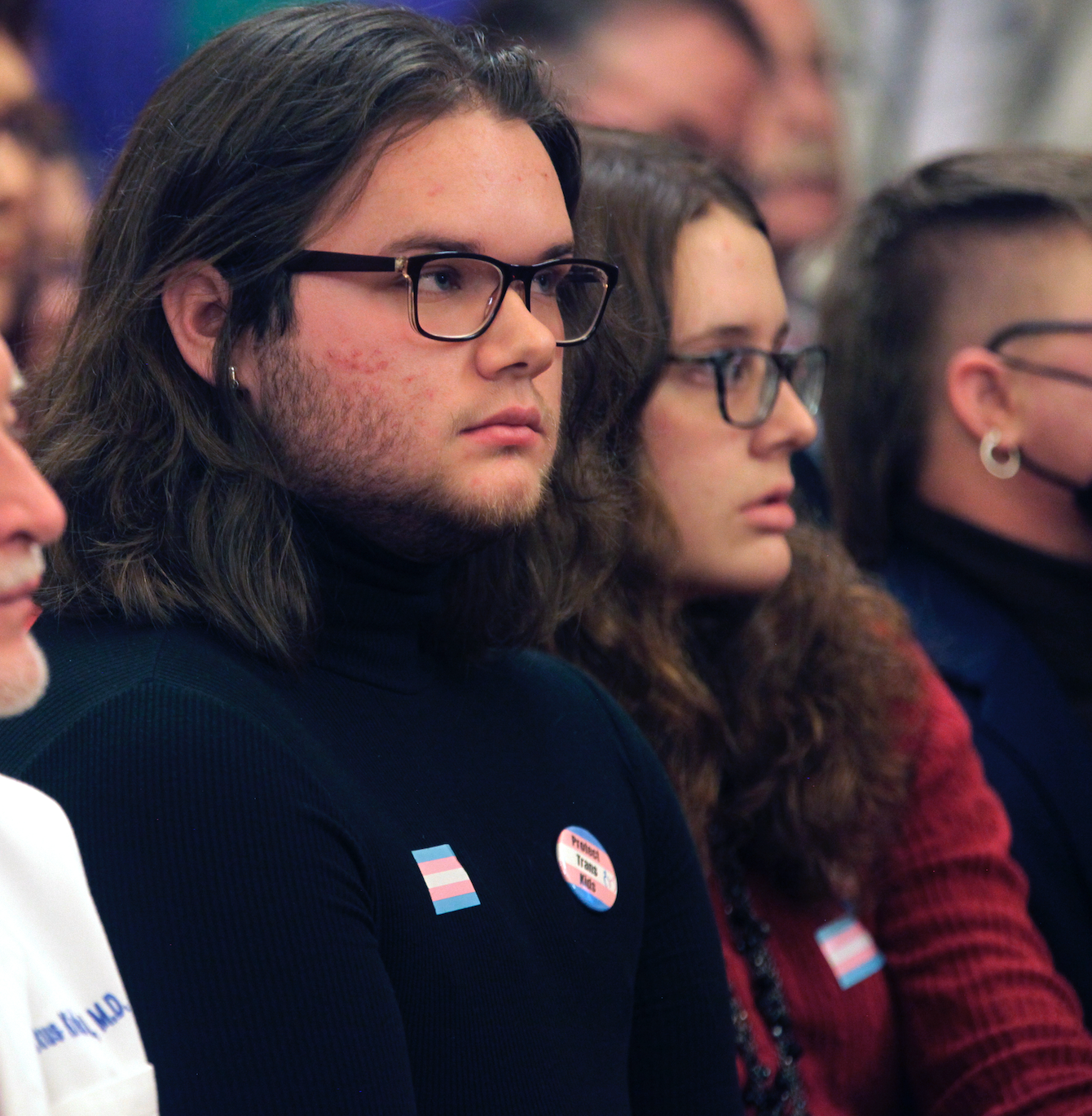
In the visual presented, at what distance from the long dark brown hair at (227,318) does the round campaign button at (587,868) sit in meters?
0.39

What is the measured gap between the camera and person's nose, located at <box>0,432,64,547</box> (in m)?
1.00

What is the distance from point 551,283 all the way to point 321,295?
1.10 feet

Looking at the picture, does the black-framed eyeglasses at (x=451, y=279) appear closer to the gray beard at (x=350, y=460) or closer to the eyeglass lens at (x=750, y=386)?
the gray beard at (x=350, y=460)

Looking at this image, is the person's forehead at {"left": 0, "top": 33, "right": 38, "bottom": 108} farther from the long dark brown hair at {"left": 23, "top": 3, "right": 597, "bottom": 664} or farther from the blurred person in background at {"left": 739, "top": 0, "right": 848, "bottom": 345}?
the blurred person in background at {"left": 739, "top": 0, "right": 848, "bottom": 345}

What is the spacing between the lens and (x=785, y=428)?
7.47ft

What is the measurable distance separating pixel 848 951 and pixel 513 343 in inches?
44.8

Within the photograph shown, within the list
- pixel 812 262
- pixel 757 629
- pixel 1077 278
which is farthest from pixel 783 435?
pixel 812 262

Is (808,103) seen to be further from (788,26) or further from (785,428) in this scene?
(785,428)

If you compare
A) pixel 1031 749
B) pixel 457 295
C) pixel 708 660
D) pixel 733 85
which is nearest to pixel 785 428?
pixel 708 660

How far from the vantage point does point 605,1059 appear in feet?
5.17

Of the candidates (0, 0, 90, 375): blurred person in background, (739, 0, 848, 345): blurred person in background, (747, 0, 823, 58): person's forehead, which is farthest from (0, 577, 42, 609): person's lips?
(747, 0, 823, 58): person's forehead

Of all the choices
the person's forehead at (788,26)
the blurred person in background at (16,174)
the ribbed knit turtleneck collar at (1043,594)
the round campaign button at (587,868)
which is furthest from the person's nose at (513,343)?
the person's forehead at (788,26)

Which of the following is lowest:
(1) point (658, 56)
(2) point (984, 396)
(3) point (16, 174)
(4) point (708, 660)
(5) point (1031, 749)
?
(5) point (1031, 749)

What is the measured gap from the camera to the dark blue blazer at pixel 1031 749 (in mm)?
2414
